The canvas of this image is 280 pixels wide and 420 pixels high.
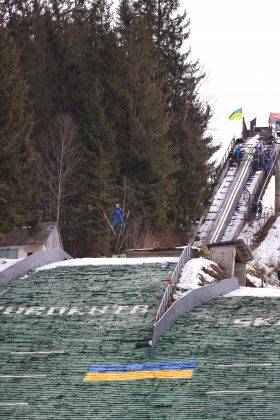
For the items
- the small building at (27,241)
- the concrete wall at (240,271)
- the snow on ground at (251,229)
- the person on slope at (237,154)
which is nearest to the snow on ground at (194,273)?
the concrete wall at (240,271)

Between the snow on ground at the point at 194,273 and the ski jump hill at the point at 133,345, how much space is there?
265 millimetres

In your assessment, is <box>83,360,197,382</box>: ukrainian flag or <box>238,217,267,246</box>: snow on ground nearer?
<box>83,360,197,382</box>: ukrainian flag

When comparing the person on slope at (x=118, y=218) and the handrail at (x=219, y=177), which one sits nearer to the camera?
the person on slope at (x=118, y=218)

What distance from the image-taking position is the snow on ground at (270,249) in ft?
206

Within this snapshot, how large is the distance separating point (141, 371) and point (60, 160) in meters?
24.9

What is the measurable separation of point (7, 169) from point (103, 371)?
61.4 feet

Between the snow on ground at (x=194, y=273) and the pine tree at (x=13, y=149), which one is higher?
the pine tree at (x=13, y=149)

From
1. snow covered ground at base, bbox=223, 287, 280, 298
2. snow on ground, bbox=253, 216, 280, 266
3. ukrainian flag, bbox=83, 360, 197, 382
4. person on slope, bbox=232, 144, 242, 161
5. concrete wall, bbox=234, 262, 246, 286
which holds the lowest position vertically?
snow on ground, bbox=253, 216, 280, 266

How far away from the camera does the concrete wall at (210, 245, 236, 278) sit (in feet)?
161

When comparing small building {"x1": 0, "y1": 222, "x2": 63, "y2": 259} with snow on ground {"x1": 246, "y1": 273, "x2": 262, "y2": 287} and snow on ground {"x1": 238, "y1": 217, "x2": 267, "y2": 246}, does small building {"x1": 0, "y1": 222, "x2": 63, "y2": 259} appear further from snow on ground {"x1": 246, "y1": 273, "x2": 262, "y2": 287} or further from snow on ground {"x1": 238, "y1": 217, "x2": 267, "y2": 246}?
snow on ground {"x1": 238, "y1": 217, "x2": 267, "y2": 246}

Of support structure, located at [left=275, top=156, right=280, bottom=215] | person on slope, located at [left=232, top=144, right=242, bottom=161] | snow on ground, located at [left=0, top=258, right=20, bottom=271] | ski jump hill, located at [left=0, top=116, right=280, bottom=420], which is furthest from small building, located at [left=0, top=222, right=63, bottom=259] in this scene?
person on slope, located at [left=232, top=144, right=242, bottom=161]

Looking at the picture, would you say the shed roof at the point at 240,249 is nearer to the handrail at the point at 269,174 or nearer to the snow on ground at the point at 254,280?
the snow on ground at the point at 254,280

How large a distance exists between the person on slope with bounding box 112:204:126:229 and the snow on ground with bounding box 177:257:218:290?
9307 millimetres

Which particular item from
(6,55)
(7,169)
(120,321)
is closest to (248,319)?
(120,321)
